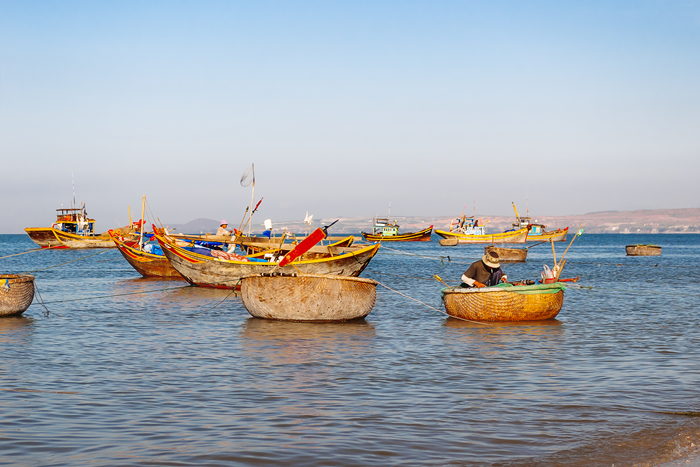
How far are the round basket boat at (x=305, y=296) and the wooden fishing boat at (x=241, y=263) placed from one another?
5.87m

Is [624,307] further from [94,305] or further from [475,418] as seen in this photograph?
[94,305]

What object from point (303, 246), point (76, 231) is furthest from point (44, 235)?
point (303, 246)

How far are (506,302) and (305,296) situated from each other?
178 inches


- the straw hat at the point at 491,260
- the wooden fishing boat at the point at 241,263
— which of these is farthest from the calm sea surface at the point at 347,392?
the wooden fishing boat at the point at 241,263

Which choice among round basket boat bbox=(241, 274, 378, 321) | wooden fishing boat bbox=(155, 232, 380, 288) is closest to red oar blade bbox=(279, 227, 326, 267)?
round basket boat bbox=(241, 274, 378, 321)

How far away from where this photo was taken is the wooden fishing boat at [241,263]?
21.9 meters

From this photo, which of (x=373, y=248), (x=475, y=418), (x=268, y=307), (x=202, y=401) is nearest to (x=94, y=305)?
(x=268, y=307)

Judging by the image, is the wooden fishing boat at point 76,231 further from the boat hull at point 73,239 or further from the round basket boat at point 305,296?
the round basket boat at point 305,296

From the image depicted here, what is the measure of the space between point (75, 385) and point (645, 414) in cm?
720

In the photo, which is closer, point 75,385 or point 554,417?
point 554,417

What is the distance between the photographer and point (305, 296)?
14484 mm

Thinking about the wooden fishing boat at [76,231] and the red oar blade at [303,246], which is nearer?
the red oar blade at [303,246]

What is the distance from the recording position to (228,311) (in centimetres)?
1806

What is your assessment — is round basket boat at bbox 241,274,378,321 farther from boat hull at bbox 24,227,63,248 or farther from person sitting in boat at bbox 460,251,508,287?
boat hull at bbox 24,227,63,248
